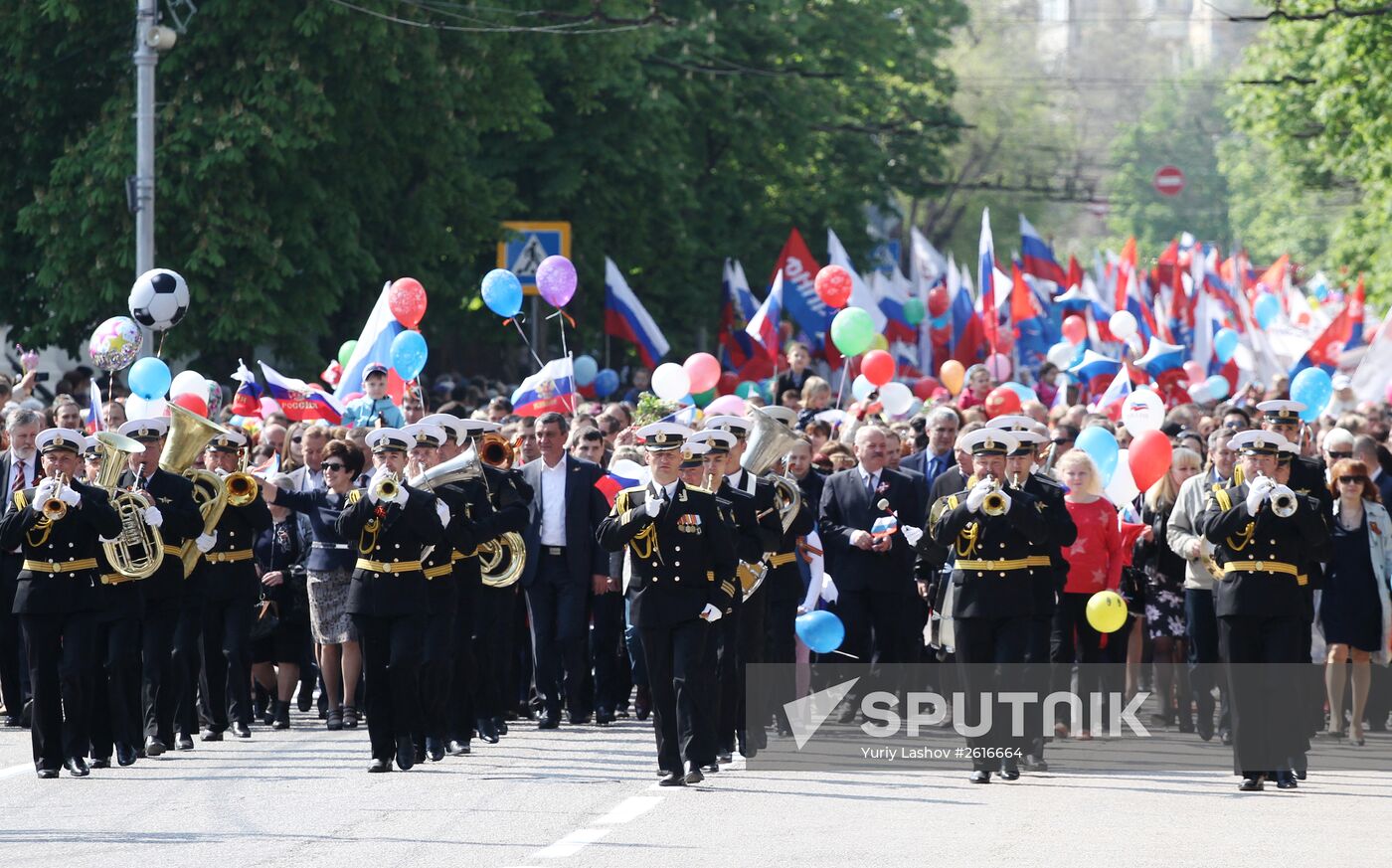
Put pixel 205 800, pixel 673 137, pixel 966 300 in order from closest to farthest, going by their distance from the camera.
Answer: pixel 205 800, pixel 966 300, pixel 673 137

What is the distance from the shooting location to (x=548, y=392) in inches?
766

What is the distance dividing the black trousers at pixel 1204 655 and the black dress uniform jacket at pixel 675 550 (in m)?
3.42

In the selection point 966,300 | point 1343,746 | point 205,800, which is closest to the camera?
point 205,800

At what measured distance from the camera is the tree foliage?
27.0 metres

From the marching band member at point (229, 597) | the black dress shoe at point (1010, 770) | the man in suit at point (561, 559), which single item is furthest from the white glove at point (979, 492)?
the marching band member at point (229, 597)

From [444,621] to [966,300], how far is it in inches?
853

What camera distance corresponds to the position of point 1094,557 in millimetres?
14914

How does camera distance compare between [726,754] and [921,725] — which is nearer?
[726,754]

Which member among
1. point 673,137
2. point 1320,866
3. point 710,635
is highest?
point 673,137

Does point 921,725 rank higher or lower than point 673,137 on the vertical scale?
lower

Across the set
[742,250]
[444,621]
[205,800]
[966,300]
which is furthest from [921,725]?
[742,250]

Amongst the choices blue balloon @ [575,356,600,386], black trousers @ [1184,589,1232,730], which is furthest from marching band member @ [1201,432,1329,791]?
blue balloon @ [575,356,600,386]

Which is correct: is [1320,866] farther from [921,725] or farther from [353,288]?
[353,288]

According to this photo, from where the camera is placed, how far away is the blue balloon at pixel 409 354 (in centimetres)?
1802
